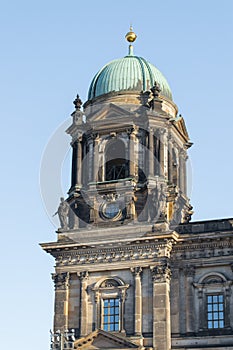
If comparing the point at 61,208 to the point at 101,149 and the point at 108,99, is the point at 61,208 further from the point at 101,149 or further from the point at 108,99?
the point at 108,99

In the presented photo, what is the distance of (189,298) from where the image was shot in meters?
47.6

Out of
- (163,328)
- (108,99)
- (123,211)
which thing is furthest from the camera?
(108,99)

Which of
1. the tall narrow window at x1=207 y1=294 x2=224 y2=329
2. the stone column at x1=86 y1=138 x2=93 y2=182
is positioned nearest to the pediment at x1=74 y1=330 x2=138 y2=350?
the tall narrow window at x1=207 y1=294 x2=224 y2=329

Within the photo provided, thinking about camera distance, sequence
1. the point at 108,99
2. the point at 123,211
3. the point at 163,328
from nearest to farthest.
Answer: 1. the point at 163,328
2. the point at 123,211
3. the point at 108,99

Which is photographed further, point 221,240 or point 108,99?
point 108,99

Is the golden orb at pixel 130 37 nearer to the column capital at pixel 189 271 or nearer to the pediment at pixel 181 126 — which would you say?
the pediment at pixel 181 126

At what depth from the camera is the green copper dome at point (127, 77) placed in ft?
179

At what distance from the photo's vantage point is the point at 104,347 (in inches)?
1848

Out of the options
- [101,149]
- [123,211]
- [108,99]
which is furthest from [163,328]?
[108,99]

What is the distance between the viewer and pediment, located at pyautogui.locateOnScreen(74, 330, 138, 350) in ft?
153

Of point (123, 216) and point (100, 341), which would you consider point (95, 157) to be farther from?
point (100, 341)

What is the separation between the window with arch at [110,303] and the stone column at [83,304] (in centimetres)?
63

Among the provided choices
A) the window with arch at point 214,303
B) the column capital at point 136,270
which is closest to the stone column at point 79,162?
the column capital at point 136,270

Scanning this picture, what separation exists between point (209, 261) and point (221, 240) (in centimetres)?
142
